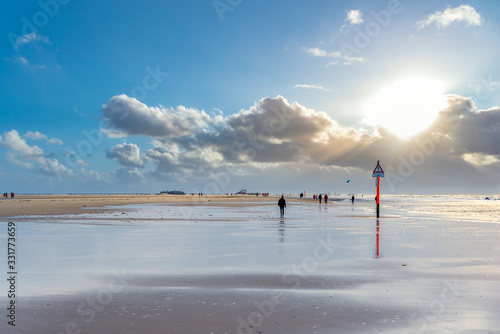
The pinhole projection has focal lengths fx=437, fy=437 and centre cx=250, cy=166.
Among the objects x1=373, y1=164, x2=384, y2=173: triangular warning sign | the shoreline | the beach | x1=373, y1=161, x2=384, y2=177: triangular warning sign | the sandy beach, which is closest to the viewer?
the beach

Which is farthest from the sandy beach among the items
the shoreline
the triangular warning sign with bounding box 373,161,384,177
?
the triangular warning sign with bounding box 373,161,384,177

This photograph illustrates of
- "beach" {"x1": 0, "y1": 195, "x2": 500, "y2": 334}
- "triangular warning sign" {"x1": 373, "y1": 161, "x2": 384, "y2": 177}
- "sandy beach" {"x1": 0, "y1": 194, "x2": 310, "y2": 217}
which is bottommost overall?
"sandy beach" {"x1": 0, "y1": 194, "x2": 310, "y2": 217}

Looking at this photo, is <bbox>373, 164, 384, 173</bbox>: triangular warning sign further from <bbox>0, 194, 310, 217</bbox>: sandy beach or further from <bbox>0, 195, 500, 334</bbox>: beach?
<bbox>0, 194, 310, 217</bbox>: sandy beach

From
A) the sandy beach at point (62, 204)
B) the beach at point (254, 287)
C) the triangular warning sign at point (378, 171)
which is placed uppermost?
the triangular warning sign at point (378, 171)

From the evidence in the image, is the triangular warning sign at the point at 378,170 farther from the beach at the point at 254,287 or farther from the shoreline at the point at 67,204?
the shoreline at the point at 67,204

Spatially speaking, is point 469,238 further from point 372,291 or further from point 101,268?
point 101,268

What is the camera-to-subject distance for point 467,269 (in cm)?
1395

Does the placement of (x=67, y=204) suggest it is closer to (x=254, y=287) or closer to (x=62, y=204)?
(x=62, y=204)

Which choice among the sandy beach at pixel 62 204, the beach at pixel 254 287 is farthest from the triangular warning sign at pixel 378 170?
the sandy beach at pixel 62 204

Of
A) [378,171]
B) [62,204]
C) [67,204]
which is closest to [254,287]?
[378,171]

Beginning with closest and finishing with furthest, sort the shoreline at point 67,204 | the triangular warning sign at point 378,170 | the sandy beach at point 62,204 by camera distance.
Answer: the triangular warning sign at point 378,170 → the shoreline at point 67,204 → the sandy beach at point 62,204

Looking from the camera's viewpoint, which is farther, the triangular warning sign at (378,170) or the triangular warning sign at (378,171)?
the triangular warning sign at (378,170)

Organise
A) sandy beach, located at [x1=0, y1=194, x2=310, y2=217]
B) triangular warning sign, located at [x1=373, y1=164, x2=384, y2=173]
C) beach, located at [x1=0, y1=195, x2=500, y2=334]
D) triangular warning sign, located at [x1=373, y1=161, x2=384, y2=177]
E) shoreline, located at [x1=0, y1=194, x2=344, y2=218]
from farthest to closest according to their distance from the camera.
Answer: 1. sandy beach, located at [x1=0, y1=194, x2=310, y2=217]
2. shoreline, located at [x1=0, y1=194, x2=344, y2=218]
3. triangular warning sign, located at [x1=373, y1=164, x2=384, y2=173]
4. triangular warning sign, located at [x1=373, y1=161, x2=384, y2=177]
5. beach, located at [x1=0, y1=195, x2=500, y2=334]

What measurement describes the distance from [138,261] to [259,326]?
8569mm
